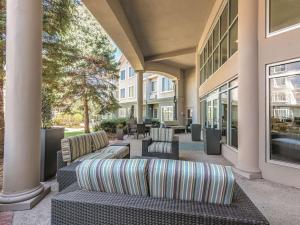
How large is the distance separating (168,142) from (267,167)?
2.81 m

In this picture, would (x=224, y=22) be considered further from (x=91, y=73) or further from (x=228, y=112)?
(x=91, y=73)

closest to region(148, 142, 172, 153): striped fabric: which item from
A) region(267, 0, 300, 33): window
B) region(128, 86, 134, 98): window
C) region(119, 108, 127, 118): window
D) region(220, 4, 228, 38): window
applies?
region(267, 0, 300, 33): window

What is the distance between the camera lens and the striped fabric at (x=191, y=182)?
1.82 meters

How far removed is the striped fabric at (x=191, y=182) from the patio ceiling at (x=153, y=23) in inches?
233

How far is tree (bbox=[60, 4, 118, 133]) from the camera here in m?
13.3

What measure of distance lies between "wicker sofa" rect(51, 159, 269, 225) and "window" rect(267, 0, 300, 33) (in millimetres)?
Answer: 3930

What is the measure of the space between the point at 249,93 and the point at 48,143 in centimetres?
453

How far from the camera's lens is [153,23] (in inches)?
388

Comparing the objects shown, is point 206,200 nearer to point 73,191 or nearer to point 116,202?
point 116,202

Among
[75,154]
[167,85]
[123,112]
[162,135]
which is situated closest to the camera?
[75,154]

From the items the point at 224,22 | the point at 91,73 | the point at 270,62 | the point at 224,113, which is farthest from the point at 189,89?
the point at 270,62

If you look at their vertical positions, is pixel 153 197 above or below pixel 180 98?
below

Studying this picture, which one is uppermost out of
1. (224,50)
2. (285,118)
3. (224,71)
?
(224,50)

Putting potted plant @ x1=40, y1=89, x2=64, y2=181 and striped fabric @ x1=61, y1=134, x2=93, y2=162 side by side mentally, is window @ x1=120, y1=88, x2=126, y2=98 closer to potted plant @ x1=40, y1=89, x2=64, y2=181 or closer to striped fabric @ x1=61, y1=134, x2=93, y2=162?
potted plant @ x1=40, y1=89, x2=64, y2=181
